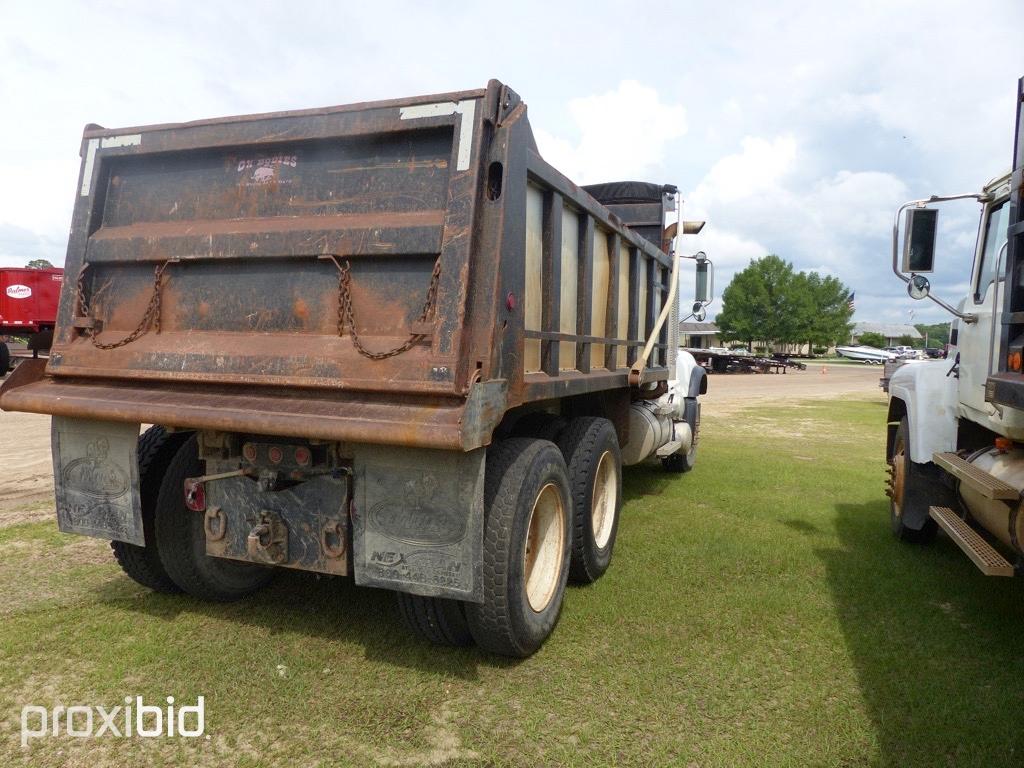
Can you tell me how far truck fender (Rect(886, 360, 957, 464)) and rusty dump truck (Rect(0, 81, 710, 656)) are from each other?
2.58m

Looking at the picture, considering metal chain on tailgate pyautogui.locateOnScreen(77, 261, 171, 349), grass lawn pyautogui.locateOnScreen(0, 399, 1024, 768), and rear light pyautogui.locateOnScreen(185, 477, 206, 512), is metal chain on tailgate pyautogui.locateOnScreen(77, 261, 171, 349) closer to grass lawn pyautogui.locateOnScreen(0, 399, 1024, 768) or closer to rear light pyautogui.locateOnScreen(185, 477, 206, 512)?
rear light pyautogui.locateOnScreen(185, 477, 206, 512)

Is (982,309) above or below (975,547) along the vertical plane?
above

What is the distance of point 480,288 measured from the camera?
3.05 metres

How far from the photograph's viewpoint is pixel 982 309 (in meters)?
4.29

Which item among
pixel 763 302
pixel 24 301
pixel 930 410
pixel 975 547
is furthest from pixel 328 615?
pixel 763 302

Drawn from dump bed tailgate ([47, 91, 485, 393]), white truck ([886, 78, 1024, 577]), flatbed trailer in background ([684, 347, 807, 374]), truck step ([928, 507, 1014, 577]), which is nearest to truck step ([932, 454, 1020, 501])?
white truck ([886, 78, 1024, 577])

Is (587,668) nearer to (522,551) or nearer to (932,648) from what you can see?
(522,551)

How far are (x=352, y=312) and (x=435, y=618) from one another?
1.50 m

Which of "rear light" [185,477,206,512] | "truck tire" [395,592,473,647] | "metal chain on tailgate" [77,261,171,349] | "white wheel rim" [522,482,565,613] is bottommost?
"truck tire" [395,592,473,647]

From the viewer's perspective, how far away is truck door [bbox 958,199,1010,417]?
4105 millimetres

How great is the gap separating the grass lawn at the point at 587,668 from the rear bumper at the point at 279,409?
115 centimetres

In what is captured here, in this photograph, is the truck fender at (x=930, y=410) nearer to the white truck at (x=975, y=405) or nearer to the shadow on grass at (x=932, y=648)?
the white truck at (x=975, y=405)

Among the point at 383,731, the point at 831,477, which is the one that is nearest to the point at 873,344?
the point at 831,477

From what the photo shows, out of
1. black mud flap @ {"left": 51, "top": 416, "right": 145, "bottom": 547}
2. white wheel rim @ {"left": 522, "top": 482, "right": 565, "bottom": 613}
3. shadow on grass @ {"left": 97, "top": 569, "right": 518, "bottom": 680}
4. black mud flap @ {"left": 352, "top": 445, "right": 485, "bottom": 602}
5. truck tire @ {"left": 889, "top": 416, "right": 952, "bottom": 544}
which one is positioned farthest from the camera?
truck tire @ {"left": 889, "top": 416, "right": 952, "bottom": 544}
